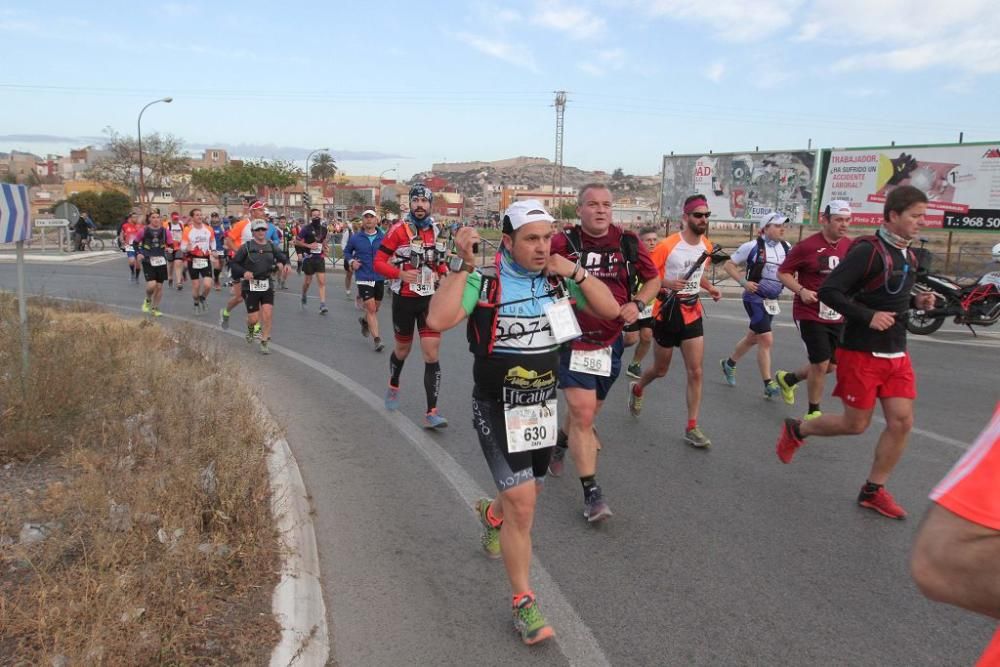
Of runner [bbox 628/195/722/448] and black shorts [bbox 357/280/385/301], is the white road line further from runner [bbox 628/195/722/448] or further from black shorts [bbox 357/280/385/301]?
runner [bbox 628/195/722/448]

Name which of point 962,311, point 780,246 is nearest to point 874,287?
point 780,246

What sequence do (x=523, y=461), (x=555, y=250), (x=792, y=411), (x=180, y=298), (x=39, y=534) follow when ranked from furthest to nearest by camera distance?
1. (x=180, y=298)
2. (x=792, y=411)
3. (x=555, y=250)
4. (x=39, y=534)
5. (x=523, y=461)

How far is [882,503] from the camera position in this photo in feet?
15.7

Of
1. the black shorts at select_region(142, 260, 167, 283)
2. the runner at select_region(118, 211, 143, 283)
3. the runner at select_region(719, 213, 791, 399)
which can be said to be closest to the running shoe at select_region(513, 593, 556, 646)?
the runner at select_region(719, 213, 791, 399)

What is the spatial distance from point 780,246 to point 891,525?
420 cm

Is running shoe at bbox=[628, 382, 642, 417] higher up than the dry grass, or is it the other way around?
the dry grass

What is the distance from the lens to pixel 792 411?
293 inches

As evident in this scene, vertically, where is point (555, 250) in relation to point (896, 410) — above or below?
above

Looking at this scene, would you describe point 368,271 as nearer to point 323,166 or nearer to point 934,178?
point 934,178

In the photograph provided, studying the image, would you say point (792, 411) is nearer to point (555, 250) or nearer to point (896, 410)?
point (896, 410)

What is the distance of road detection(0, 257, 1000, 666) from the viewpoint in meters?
3.30

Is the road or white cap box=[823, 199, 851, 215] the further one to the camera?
white cap box=[823, 199, 851, 215]

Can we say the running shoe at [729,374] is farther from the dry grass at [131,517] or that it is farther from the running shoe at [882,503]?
the dry grass at [131,517]

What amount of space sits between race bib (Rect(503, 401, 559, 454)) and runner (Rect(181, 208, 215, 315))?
12.0 m
